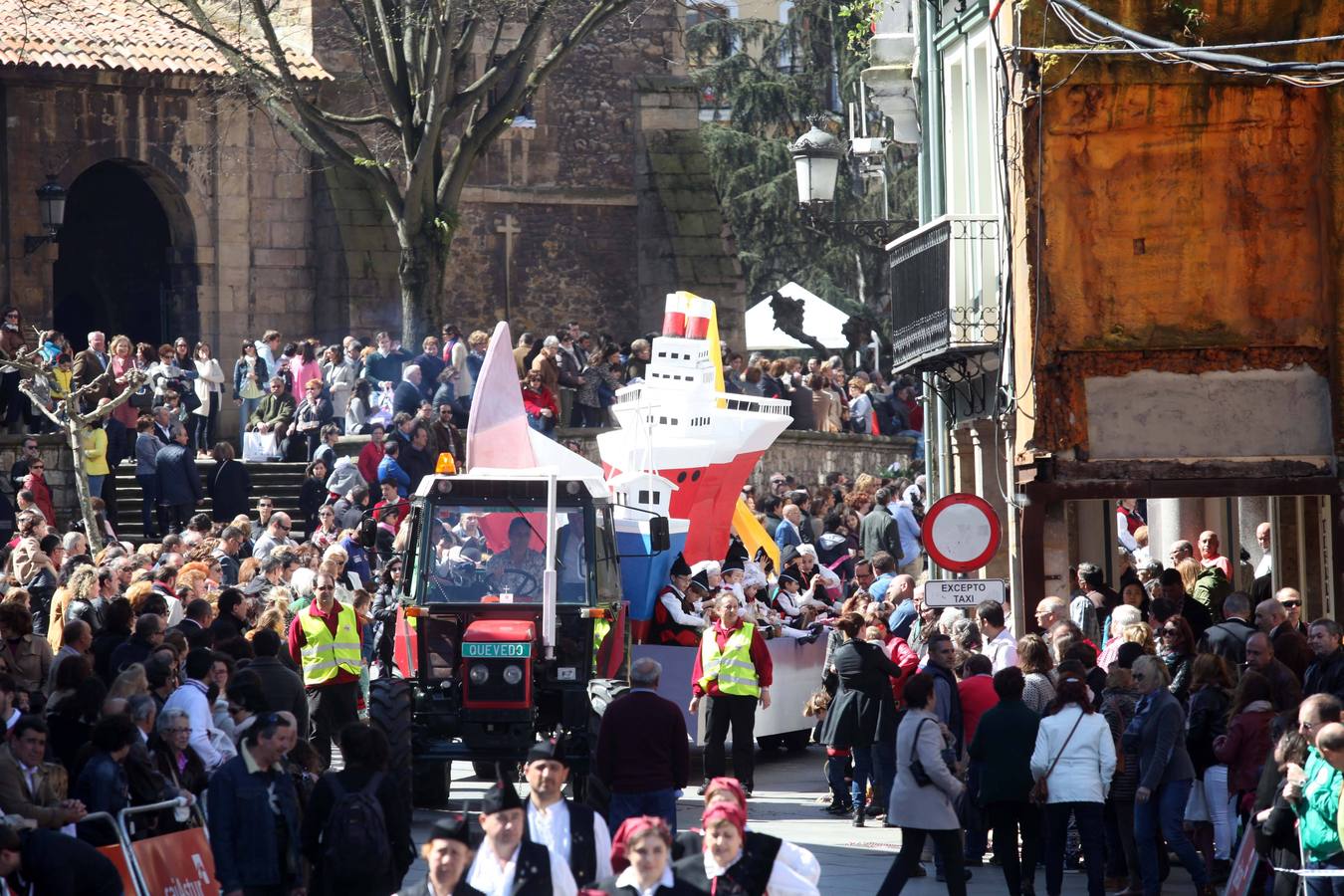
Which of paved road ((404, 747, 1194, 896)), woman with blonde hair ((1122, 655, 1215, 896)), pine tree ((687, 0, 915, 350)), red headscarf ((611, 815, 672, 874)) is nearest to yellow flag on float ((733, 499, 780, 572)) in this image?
paved road ((404, 747, 1194, 896))

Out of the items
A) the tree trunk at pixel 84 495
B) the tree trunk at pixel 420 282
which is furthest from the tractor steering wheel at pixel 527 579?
the tree trunk at pixel 420 282

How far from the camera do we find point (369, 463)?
2759cm

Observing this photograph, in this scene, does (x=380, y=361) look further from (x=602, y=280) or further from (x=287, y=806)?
(x=287, y=806)

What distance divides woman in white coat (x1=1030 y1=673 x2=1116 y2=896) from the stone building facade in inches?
789

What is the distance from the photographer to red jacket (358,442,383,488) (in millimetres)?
27531

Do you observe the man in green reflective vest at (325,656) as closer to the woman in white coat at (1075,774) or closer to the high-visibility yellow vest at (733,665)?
the high-visibility yellow vest at (733,665)

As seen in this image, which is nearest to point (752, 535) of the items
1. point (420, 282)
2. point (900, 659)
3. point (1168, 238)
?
point (1168, 238)

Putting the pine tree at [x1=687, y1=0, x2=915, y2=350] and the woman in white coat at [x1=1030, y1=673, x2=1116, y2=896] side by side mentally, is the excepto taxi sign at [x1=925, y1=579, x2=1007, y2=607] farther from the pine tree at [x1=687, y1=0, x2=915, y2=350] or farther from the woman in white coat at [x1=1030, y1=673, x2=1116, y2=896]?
the pine tree at [x1=687, y1=0, x2=915, y2=350]

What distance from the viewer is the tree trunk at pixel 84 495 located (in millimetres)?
24641

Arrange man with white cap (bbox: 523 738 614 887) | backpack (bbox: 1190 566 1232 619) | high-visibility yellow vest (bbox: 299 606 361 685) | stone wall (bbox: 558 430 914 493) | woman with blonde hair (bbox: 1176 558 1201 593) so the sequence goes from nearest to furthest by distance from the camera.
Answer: man with white cap (bbox: 523 738 614 887)
high-visibility yellow vest (bbox: 299 606 361 685)
backpack (bbox: 1190 566 1232 619)
woman with blonde hair (bbox: 1176 558 1201 593)
stone wall (bbox: 558 430 914 493)

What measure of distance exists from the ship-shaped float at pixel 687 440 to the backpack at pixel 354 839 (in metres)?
11.4

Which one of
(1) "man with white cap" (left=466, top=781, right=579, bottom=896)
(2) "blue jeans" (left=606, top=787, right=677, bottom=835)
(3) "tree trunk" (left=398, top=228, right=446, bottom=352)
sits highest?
(3) "tree trunk" (left=398, top=228, right=446, bottom=352)

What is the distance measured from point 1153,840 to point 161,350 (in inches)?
747

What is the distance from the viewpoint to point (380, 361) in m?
30.6
